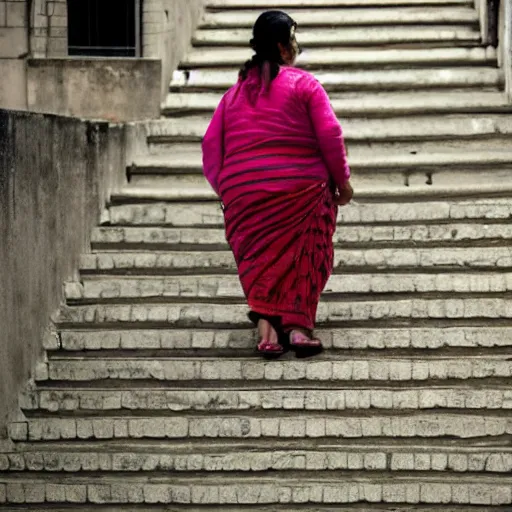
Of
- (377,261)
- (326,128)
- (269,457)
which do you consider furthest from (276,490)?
(377,261)

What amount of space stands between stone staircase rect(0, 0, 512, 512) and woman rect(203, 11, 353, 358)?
0.22 m

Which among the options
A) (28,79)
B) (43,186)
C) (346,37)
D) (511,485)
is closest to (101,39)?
(28,79)

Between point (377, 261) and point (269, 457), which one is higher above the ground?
point (377, 261)

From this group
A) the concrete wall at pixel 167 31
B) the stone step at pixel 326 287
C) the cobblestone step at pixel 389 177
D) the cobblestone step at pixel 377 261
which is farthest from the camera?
the concrete wall at pixel 167 31

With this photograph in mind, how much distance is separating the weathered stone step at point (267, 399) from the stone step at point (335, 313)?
0.53 meters

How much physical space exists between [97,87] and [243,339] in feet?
13.2

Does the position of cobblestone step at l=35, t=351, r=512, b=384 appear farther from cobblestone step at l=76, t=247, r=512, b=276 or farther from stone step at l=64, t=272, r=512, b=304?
cobblestone step at l=76, t=247, r=512, b=276

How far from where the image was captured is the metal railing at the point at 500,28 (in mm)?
8805

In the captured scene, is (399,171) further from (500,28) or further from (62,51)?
(62,51)

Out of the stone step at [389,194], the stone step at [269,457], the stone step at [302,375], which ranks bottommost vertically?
the stone step at [269,457]

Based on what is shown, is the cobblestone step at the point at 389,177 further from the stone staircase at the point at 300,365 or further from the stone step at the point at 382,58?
the stone step at the point at 382,58

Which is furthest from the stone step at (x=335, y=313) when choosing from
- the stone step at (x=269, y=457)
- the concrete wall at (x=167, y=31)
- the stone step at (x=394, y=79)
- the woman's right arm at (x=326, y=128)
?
the concrete wall at (x=167, y=31)

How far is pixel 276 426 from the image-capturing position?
223 inches

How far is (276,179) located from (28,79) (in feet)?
14.3
